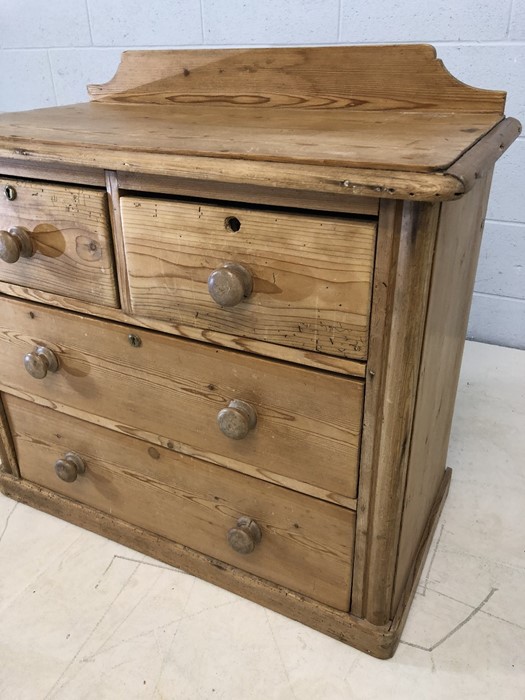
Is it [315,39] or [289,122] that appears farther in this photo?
[315,39]

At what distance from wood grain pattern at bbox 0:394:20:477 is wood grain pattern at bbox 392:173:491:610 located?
0.78m

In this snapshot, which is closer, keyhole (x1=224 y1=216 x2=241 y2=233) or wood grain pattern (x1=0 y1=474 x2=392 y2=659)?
keyhole (x1=224 y1=216 x2=241 y2=233)

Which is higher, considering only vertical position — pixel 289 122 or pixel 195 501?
pixel 289 122

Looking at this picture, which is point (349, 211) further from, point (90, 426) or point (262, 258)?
point (90, 426)

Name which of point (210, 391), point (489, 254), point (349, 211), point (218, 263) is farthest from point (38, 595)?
point (489, 254)

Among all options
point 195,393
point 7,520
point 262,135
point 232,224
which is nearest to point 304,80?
point 262,135

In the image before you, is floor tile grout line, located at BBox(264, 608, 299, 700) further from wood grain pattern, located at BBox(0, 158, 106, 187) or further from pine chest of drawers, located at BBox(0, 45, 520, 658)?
wood grain pattern, located at BBox(0, 158, 106, 187)

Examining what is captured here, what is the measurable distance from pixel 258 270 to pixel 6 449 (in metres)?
0.76

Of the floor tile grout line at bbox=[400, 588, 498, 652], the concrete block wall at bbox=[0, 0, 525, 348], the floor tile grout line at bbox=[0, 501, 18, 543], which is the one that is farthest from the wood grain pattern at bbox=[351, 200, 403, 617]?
the concrete block wall at bbox=[0, 0, 525, 348]

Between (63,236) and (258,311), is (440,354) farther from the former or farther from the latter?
(63,236)

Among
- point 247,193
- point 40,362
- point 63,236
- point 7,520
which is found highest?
point 247,193

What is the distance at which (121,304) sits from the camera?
2.98 feet

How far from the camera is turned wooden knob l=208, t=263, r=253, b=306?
747 mm

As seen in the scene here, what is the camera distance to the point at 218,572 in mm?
1061
